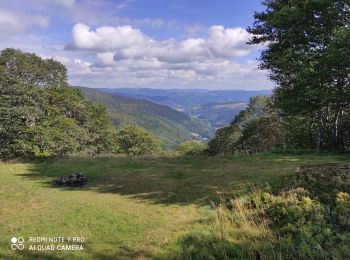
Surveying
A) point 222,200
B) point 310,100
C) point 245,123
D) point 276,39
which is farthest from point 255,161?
point 245,123

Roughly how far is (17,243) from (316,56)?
19813 millimetres

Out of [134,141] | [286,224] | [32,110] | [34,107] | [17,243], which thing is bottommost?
[134,141]

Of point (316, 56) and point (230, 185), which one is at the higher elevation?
point (316, 56)

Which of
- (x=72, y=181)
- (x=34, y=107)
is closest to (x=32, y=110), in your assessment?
(x=34, y=107)

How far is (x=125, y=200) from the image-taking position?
13.3 m

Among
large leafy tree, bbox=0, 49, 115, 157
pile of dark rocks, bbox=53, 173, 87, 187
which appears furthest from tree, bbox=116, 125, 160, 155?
pile of dark rocks, bbox=53, 173, 87, 187

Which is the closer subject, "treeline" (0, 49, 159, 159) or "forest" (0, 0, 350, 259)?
"forest" (0, 0, 350, 259)

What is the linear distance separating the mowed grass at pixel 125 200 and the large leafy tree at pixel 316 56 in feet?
15.1

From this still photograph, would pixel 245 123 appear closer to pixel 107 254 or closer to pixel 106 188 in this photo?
pixel 106 188

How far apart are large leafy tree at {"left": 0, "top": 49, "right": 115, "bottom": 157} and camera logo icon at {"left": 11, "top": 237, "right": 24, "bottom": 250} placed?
24.9m

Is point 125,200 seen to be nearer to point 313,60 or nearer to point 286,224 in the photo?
point 286,224

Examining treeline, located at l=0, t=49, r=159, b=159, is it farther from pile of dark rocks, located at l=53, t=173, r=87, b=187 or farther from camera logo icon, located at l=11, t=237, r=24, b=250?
camera logo icon, located at l=11, t=237, r=24, b=250

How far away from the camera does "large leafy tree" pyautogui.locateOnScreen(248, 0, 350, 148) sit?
66.4ft

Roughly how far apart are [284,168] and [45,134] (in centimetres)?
2831
